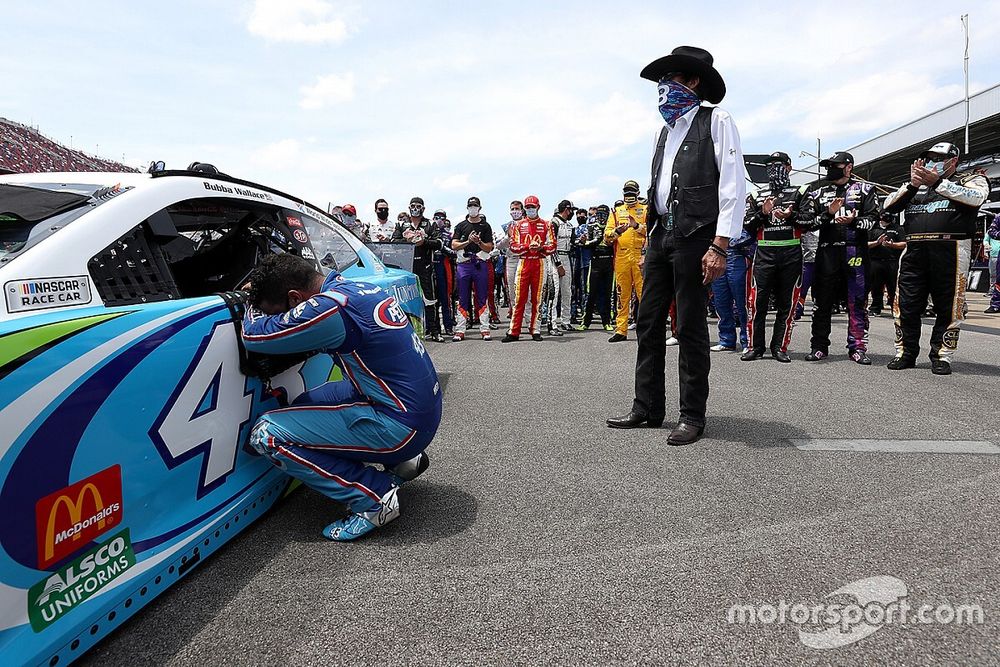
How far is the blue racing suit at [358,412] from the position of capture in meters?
2.21

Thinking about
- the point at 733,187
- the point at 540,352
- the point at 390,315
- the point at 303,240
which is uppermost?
the point at 733,187

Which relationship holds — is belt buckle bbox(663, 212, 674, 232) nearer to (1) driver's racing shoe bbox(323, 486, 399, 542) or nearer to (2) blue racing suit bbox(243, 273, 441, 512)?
(2) blue racing suit bbox(243, 273, 441, 512)

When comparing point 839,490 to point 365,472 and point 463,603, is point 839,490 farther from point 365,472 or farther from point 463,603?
point 365,472

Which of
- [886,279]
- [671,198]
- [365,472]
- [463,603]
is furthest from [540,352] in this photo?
[886,279]

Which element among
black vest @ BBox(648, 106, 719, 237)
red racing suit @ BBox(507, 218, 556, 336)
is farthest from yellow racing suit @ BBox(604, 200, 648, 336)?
black vest @ BBox(648, 106, 719, 237)

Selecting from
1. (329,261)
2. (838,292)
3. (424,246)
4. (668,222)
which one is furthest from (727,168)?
(424,246)

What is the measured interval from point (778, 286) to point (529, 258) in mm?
3036

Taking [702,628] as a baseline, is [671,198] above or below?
above

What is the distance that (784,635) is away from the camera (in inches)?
64.2

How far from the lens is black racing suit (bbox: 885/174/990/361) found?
199 inches

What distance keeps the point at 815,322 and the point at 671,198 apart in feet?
11.4

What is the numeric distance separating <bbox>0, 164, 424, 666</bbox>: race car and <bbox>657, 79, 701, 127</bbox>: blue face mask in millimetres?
2352

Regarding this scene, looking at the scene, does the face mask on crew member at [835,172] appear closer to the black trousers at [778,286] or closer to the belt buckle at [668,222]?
the black trousers at [778,286]

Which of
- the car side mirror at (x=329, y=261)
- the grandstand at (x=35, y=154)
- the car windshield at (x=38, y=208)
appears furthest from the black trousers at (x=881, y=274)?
the grandstand at (x=35, y=154)
